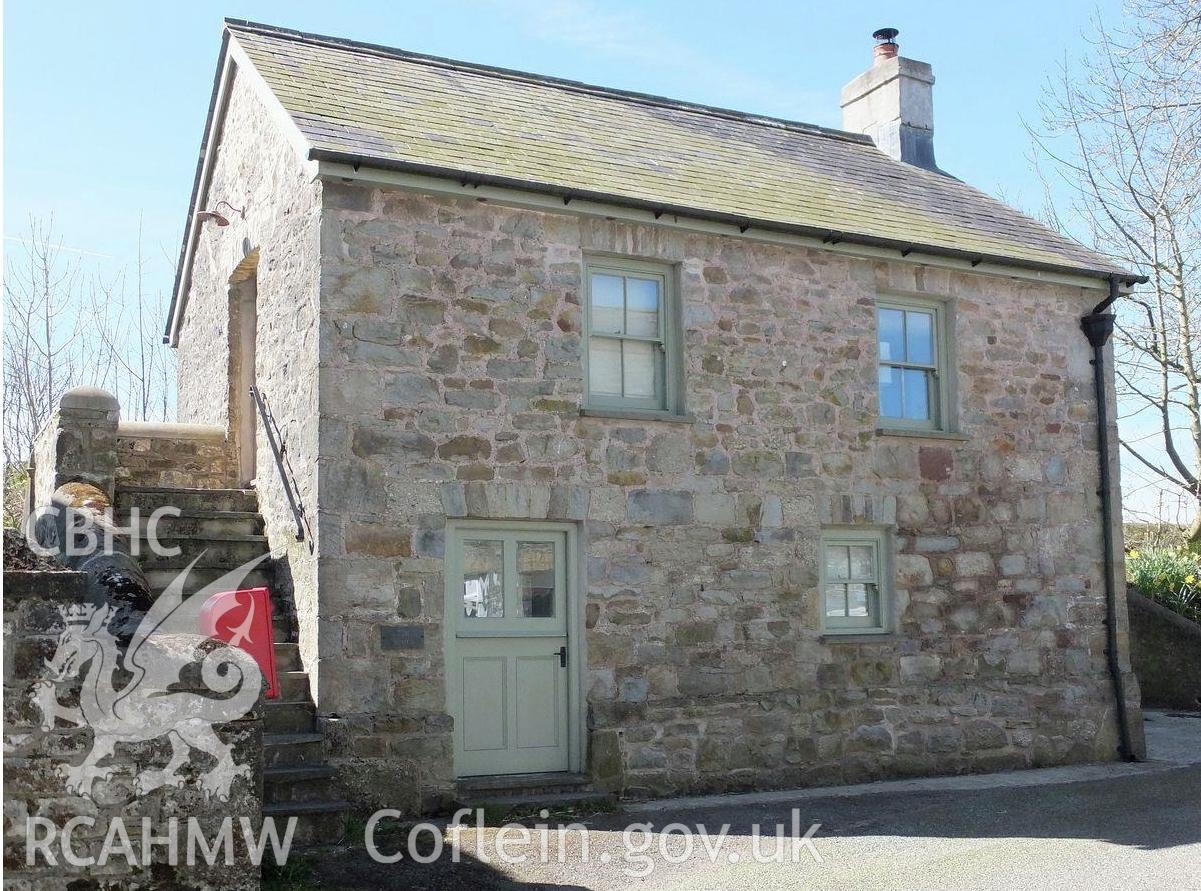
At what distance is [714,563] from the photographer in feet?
34.1

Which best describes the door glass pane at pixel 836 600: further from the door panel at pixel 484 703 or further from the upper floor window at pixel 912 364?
the door panel at pixel 484 703

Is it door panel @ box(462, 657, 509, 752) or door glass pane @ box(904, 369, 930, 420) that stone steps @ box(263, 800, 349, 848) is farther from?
door glass pane @ box(904, 369, 930, 420)

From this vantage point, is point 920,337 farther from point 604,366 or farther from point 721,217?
point 604,366

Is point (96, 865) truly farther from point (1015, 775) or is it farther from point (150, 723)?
point (1015, 775)

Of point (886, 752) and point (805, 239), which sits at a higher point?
point (805, 239)

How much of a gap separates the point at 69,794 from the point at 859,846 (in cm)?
495

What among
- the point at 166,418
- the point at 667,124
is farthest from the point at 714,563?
the point at 166,418

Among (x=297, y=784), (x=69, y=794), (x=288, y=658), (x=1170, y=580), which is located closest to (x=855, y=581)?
(x=288, y=658)

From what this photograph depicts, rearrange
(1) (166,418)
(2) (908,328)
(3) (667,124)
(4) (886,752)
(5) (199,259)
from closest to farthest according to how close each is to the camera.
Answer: (4) (886,752)
(2) (908,328)
(3) (667,124)
(5) (199,259)
(1) (166,418)

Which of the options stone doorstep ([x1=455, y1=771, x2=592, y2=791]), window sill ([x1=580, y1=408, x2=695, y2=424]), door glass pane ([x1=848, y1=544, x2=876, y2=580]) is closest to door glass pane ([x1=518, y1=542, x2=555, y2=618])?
window sill ([x1=580, y1=408, x2=695, y2=424])

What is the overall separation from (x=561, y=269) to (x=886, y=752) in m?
5.06

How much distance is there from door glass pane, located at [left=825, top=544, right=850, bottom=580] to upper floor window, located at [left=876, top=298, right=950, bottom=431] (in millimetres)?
1287

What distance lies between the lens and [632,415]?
10172 millimetres

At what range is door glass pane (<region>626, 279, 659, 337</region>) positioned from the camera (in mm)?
10547
